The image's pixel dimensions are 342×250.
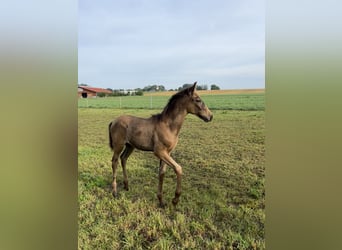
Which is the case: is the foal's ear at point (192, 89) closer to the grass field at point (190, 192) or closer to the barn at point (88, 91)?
the grass field at point (190, 192)

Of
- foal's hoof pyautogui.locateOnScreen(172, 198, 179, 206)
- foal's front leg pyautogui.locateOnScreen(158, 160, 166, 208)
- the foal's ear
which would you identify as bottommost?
foal's hoof pyautogui.locateOnScreen(172, 198, 179, 206)

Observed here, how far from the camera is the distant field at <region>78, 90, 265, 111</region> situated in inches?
63.5

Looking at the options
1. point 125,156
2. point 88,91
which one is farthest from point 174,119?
point 88,91

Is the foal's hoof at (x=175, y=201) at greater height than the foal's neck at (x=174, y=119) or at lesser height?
lesser

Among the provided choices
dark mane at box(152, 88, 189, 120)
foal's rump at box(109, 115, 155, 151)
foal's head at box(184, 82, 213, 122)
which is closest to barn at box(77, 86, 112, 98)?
foal's rump at box(109, 115, 155, 151)

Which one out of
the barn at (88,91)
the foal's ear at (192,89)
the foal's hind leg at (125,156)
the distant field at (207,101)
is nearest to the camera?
the distant field at (207,101)

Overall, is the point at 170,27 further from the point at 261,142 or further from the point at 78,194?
the point at 78,194

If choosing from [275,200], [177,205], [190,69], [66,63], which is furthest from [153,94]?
[275,200]

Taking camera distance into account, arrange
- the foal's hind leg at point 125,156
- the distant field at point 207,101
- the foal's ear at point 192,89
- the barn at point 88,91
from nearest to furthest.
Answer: the distant field at point 207,101 → the foal's ear at point 192,89 → the barn at point 88,91 → the foal's hind leg at point 125,156

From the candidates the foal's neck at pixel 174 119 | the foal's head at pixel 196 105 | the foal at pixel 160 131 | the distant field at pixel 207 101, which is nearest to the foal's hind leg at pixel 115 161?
the foal at pixel 160 131

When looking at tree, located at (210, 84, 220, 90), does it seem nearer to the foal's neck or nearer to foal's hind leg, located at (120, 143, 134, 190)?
the foal's neck

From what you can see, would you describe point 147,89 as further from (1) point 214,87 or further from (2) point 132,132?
(1) point 214,87

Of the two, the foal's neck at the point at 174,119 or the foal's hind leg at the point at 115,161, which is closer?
the foal's neck at the point at 174,119

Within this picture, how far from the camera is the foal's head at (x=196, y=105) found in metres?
1.74
